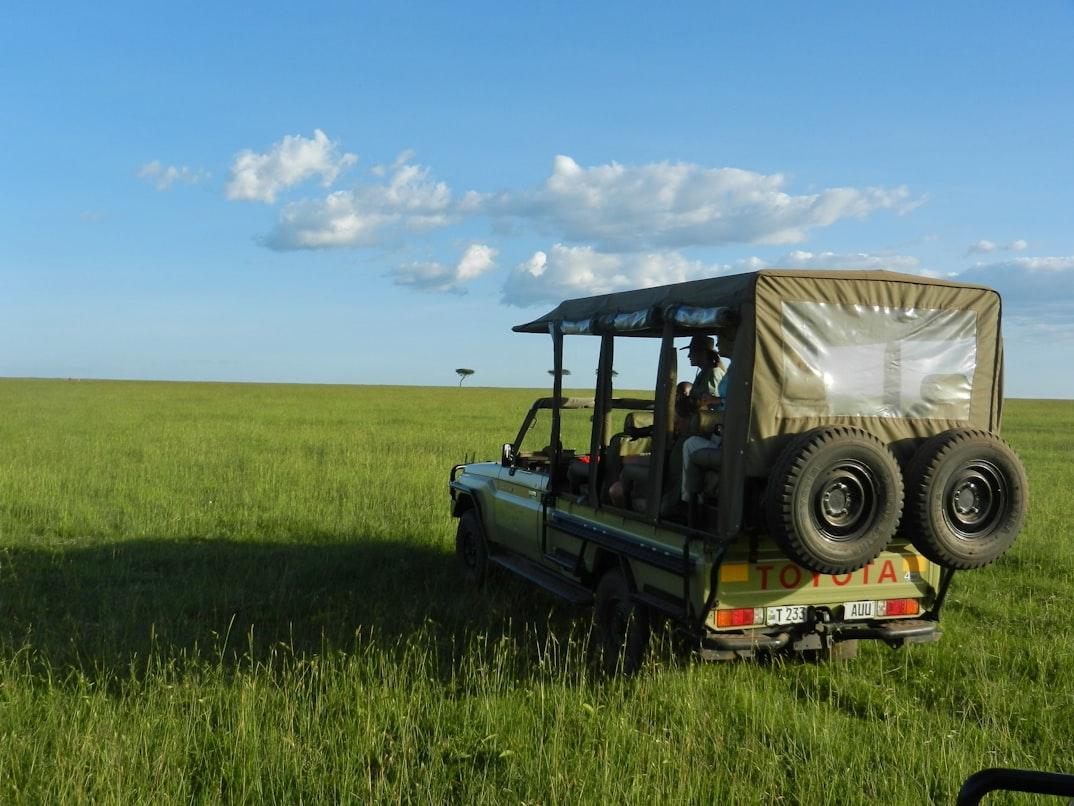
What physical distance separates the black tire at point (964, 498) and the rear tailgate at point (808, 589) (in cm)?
55

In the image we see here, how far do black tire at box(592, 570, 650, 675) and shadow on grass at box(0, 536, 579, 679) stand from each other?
0.23m

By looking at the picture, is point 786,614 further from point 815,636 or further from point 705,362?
point 705,362

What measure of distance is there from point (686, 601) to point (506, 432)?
22.9 metres

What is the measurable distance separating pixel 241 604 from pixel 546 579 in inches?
93.8

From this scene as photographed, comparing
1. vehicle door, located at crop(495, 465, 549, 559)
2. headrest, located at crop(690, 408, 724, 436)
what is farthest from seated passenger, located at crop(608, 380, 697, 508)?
vehicle door, located at crop(495, 465, 549, 559)

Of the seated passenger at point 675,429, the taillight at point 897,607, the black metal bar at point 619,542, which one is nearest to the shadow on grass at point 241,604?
the black metal bar at point 619,542

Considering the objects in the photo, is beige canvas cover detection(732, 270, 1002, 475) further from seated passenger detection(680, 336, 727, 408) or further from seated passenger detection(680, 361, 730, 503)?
seated passenger detection(680, 336, 727, 408)

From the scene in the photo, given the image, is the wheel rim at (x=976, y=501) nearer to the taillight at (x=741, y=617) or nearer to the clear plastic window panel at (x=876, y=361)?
the clear plastic window panel at (x=876, y=361)

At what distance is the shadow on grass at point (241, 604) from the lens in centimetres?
618

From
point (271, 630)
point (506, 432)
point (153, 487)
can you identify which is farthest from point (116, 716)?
point (506, 432)

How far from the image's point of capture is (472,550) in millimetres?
8648

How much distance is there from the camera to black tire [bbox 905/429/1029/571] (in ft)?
16.1

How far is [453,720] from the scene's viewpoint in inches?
189

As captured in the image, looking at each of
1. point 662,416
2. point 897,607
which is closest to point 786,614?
point 897,607
